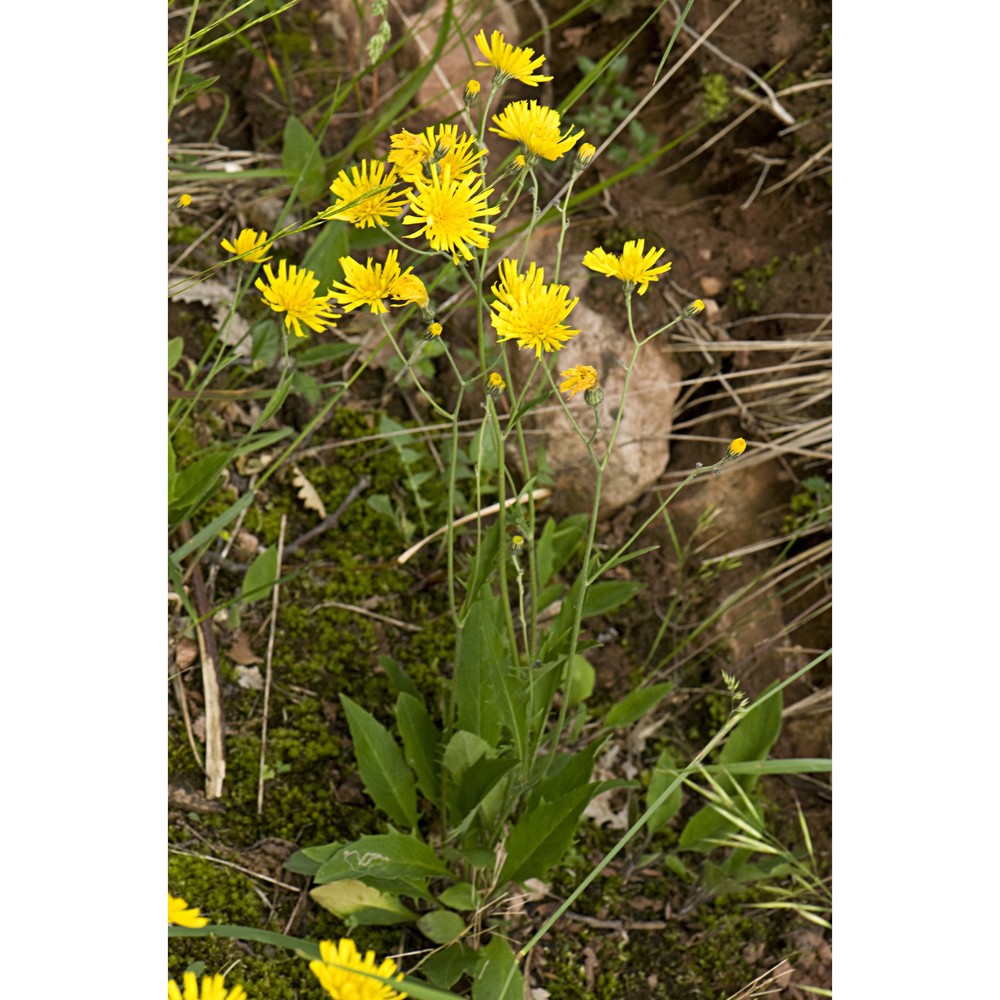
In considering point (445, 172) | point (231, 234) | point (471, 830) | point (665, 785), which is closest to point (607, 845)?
point (665, 785)

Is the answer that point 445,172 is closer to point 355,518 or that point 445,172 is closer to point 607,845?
point 355,518

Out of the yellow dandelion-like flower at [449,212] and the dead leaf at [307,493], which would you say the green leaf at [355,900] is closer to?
the dead leaf at [307,493]

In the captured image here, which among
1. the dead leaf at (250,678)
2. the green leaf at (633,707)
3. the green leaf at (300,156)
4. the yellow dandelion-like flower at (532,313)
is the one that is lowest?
the green leaf at (633,707)

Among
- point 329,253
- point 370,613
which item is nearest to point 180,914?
point 370,613

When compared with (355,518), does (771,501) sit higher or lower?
lower

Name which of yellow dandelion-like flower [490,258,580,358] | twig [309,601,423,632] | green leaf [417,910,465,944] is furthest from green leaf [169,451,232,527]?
green leaf [417,910,465,944]

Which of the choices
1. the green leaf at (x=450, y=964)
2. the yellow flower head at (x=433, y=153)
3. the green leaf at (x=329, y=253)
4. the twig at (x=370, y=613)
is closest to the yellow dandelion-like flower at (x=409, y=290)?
the yellow flower head at (x=433, y=153)

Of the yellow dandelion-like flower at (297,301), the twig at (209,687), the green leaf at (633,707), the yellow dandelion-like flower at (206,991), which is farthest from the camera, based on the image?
the green leaf at (633,707)
